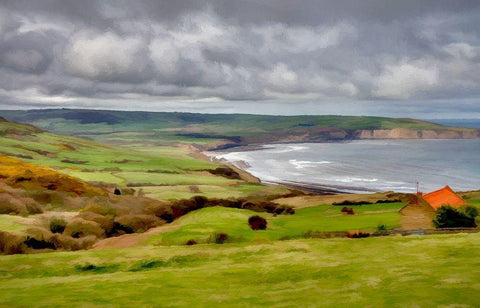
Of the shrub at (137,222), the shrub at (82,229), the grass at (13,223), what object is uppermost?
the grass at (13,223)

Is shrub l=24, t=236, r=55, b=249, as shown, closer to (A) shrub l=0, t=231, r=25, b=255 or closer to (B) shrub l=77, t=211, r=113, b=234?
(A) shrub l=0, t=231, r=25, b=255

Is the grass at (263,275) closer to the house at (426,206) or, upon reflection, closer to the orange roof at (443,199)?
the house at (426,206)

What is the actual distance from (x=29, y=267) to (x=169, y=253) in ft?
22.9

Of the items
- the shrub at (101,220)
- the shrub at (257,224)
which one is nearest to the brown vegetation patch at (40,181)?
the shrub at (101,220)

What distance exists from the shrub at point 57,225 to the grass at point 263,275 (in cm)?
1487

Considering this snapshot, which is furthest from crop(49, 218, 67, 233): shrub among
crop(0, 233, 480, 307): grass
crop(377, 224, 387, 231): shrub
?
crop(377, 224, 387, 231): shrub

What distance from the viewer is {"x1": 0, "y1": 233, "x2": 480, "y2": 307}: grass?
13.4m

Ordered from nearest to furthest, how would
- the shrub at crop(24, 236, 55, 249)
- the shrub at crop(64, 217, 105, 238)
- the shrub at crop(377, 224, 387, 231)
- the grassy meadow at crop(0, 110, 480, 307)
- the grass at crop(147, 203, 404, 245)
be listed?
the grassy meadow at crop(0, 110, 480, 307)
the shrub at crop(24, 236, 55, 249)
the grass at crop(147, 203, 404, 245)
the shrub at crop(377, 224, 387, 231)
the shrub at crop(64, 217, 105, 238)

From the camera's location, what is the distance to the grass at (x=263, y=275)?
13352mm

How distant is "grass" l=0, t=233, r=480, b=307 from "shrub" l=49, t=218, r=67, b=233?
14870mm

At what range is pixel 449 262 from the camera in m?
17.1

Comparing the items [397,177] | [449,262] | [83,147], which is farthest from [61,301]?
[83,147]

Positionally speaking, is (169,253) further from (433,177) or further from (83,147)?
(83,147)

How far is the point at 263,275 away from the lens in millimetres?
17453
